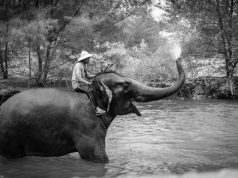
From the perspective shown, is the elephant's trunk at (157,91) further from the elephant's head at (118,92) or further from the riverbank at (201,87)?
the riverbank at (201,87)

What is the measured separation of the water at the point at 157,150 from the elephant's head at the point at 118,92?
887 millimetres

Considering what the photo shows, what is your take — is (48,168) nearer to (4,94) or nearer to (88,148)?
(88,148)

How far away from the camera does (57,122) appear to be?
5.09 metres

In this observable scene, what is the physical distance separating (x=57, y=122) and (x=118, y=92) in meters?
1.01

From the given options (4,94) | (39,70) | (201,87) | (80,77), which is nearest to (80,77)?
(80,77)

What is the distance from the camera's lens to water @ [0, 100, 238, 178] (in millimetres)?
5180

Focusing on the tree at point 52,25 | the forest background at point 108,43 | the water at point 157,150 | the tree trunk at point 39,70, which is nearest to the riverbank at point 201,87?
the forest background at point 108,43

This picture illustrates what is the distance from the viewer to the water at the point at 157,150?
17.0ft

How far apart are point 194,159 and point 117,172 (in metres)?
1.63

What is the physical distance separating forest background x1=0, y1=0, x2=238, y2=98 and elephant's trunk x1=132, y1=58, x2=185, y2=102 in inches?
443

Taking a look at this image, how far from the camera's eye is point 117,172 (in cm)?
510

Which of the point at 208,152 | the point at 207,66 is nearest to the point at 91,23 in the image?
the point at 207,66

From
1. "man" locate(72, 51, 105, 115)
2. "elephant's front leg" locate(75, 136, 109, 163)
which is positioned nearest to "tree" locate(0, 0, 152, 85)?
"man" locate(72, 51, 105, 115)

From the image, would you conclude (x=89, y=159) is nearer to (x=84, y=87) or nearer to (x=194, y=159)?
(x=84, y=87)
